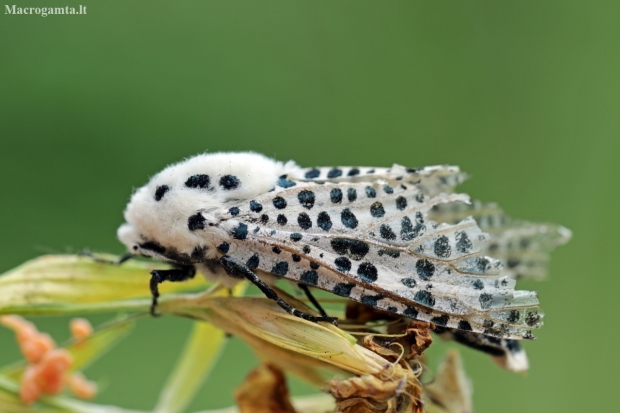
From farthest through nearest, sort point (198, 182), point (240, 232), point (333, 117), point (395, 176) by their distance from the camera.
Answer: point (333, 117) → point (395, 176) → point (198, 182) → point (240, 232)

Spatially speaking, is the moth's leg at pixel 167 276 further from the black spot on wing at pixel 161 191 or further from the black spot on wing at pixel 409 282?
the black spot on wing at pixel 409 282

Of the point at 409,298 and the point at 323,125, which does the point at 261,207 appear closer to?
the point at 409,298

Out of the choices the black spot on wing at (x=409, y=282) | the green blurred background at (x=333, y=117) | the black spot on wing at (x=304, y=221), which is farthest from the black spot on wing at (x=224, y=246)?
the green blurred background at (x=333, y=117)

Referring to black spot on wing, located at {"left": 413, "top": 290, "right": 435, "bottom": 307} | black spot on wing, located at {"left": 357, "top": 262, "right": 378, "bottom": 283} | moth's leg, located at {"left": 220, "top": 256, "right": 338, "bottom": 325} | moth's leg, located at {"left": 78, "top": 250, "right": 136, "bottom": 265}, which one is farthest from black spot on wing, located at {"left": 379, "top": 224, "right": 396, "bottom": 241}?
moth's leg, located at {"left": 78, "top": 250, "right": 136, "bottom": 265}

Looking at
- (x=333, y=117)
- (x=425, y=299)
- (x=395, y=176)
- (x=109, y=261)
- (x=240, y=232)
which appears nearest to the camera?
(x=425, y=299)

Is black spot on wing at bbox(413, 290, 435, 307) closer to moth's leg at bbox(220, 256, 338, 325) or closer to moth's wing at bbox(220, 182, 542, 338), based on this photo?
moth's wing at bbox(220, 182, 542, 338)

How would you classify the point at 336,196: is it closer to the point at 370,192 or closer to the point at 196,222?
the point at 370,192

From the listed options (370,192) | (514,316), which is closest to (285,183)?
(370,192)
